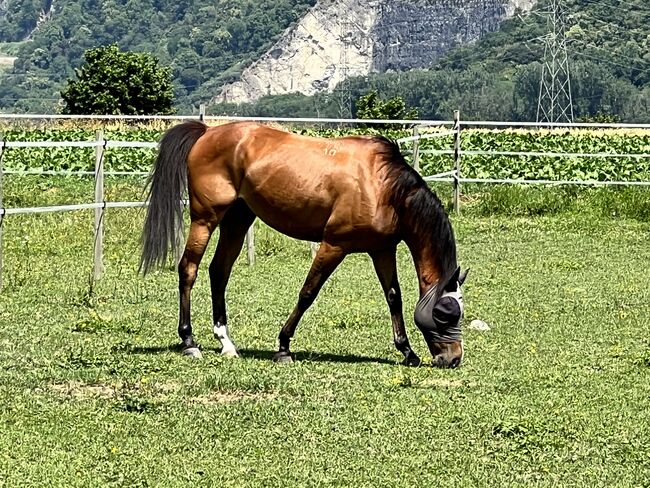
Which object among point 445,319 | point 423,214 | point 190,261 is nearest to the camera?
point 445,319

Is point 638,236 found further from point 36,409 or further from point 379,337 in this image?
point 36,409

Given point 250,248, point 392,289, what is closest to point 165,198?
point 392,289

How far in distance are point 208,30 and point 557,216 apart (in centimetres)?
17648

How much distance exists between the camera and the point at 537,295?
11.6 metres

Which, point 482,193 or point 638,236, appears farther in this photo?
point 482,193

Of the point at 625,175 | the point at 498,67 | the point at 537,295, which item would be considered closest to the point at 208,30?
the point at 498,67

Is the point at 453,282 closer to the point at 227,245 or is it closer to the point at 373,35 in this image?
the point at 227,245

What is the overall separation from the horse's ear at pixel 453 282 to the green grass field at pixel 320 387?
547mm

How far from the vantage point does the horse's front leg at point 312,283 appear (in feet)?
27.3

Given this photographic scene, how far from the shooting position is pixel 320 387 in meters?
7.47

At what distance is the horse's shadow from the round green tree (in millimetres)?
35411

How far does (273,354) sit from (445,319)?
135 cm

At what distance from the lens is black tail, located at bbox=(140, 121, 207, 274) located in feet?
29.1

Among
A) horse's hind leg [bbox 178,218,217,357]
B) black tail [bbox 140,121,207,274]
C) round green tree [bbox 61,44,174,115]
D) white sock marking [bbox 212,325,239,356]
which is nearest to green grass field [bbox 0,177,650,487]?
white sock marking [bbox 212,325,239,356]
